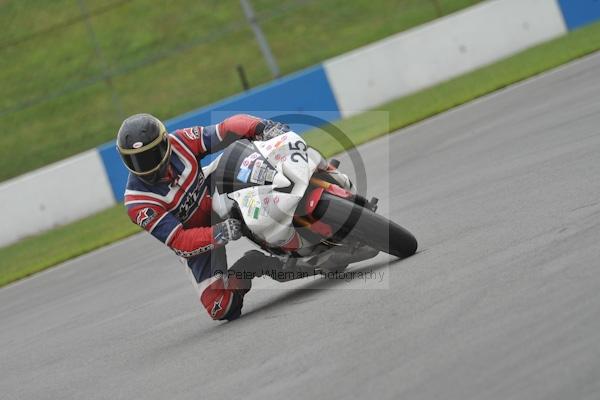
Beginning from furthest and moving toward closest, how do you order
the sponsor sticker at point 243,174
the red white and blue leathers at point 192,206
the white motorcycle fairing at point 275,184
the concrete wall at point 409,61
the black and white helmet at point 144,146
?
the concrete wall at point 409,61 → the red white and blue leathers at point 192,206 → the black and white helmet at point 144,146 → the sponsor sticker at point 243,174 → the white motorcycle fairing at point 275,184

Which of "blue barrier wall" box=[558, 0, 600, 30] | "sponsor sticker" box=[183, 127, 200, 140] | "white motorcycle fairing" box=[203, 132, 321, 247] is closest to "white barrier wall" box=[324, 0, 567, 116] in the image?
"blue barrier wall" box=[558, 0, 600, 30]

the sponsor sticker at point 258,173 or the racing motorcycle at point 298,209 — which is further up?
the sponsor sticker at point 258,173

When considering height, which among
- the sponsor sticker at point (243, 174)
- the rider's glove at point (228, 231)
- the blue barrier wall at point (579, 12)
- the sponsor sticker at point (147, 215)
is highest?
the sponsor sticker at point (243, 174)

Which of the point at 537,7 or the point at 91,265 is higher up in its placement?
the point at 91,265

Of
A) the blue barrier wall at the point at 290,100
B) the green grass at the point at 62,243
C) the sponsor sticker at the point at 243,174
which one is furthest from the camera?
the blue barrier wall at the point at 290,100

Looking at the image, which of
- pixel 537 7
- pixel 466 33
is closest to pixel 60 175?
pixel 466 33

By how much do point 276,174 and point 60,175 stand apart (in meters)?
12.8

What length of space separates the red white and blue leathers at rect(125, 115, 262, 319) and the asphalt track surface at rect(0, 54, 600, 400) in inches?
13.7

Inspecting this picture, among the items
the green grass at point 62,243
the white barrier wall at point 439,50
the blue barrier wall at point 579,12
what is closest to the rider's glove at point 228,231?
the green grass at point 62,243

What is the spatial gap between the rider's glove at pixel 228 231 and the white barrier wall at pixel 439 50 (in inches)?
519

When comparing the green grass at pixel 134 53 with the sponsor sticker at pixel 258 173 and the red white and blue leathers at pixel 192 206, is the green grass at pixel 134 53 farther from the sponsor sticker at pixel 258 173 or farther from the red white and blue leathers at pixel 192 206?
the sponsor sticker at pixel 258 173

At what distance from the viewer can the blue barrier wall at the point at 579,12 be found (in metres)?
20.9

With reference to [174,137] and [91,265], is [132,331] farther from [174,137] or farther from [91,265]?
[91,265]

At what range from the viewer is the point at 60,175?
1909 centimetres
